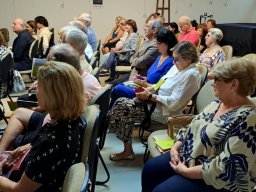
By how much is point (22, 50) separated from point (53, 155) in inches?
176

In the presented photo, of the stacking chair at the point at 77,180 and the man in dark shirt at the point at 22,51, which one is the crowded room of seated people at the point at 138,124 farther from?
the man in dark shirt at the point at 22,51

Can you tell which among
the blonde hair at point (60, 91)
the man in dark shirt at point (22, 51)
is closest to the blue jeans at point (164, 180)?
the blonde hair at point (60, 91)

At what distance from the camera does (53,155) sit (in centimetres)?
147

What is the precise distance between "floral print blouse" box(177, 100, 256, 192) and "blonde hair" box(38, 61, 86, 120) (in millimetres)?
730

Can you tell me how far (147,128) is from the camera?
10.2 feet

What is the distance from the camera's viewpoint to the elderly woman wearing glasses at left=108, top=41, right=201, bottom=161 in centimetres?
278

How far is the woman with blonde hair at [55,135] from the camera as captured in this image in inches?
57.7

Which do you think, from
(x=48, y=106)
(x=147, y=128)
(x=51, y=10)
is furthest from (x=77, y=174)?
(x=51, y=10)

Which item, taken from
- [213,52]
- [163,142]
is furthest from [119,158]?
[213,52]

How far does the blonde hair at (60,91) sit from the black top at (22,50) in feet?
13.2

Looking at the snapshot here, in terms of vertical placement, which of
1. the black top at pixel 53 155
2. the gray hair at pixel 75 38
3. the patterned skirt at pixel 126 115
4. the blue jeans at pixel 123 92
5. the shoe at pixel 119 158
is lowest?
the shoe at pixel 119 158

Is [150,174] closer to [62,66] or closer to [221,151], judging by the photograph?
[221,151]

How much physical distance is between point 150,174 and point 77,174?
3.31ft

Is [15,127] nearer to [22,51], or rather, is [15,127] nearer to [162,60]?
[162,60]
